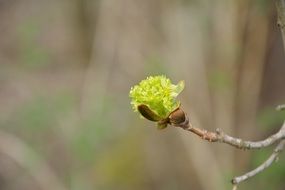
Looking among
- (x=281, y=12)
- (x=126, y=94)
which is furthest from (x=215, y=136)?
(x=126, y=94)

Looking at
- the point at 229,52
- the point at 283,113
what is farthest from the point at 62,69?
the point at 283,113

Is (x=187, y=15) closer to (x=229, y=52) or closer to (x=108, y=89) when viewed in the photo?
(x=229, y=52)

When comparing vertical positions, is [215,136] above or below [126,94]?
below

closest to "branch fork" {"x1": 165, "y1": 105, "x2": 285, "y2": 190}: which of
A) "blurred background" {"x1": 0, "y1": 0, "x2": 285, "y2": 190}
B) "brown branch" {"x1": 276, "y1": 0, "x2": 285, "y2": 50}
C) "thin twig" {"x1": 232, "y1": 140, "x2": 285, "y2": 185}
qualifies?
"thin twig" {"x1": 232, "y1": 140, "x2": 285, "y2": 185}

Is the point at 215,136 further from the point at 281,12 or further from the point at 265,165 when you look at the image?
the point at 281,12

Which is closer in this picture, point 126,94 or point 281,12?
point 281,12

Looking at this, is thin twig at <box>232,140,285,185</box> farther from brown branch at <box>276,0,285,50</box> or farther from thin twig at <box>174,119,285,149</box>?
brown branch at <box>276,0,285,50</box>
